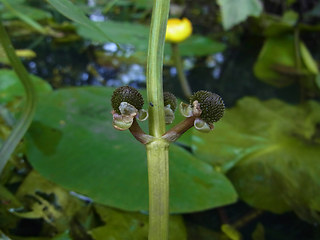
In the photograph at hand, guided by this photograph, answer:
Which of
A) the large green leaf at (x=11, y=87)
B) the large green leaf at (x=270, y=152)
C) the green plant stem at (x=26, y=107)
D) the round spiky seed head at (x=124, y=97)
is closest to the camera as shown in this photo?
the round spiky seed head at (x=124, y=97)

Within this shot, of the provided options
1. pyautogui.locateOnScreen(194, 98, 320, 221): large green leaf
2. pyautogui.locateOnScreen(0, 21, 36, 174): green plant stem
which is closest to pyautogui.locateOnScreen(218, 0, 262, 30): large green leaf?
pyautogui.locateOnScreen(194, 98, 320, 221): large green leaf

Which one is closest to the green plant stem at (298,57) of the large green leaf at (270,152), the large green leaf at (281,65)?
the large green leaf at (281,65)

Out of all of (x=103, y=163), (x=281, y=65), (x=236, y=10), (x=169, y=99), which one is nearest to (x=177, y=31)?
(x=236, y=10)

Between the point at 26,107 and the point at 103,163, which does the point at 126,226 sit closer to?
the point at 103,163

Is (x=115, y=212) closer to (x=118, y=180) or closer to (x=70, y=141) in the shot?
(x=118, y=180)

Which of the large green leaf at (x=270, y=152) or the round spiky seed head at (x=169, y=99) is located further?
the large green leaf at (x=270, y=152)

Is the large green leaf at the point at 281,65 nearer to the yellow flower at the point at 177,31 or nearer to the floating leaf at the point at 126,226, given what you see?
the yellow flower at the point at 177,31

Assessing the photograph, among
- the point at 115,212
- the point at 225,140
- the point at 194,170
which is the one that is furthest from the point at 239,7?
A: the point at 115,212
